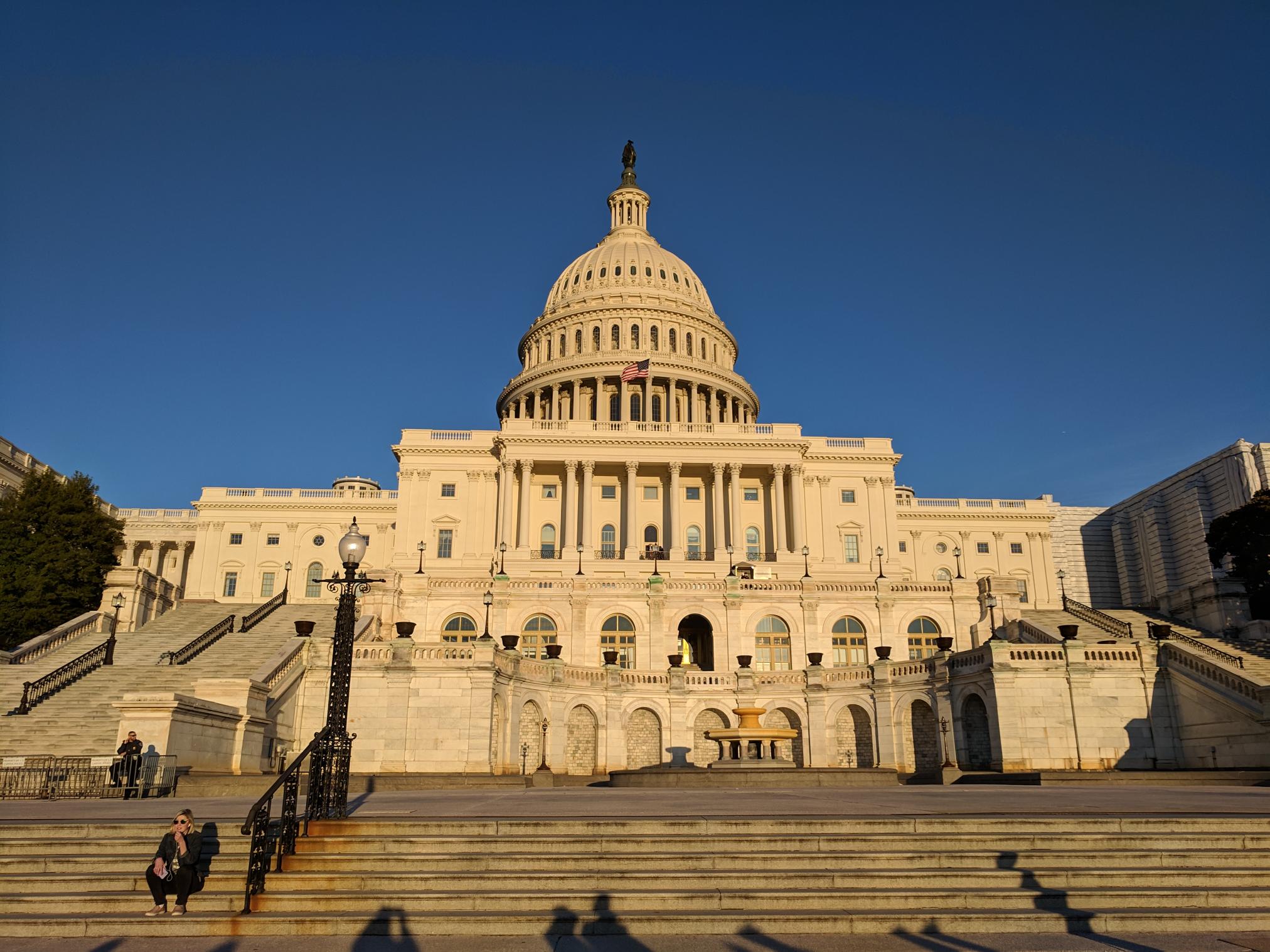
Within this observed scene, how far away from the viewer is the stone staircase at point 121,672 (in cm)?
3178

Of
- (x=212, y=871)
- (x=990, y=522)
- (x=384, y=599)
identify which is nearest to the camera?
(x=212, y=871)

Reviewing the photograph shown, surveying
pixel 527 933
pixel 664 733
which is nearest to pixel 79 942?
pixel 527 933

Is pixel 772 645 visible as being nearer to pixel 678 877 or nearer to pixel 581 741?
pixel 581 741

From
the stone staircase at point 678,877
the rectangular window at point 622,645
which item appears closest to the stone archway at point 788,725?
the rectangular window at point 622,645

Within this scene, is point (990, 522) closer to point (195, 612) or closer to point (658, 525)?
point (658, 525)

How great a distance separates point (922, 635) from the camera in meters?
55.0

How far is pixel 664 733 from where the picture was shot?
44.6m

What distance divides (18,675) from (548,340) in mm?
83712

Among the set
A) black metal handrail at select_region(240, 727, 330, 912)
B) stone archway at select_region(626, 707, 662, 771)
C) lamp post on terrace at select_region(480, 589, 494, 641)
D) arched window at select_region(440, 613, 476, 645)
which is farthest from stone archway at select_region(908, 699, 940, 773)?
black metal handrail at select_region(240, 727, 330, 912)

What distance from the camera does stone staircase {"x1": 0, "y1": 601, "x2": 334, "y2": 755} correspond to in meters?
31.8

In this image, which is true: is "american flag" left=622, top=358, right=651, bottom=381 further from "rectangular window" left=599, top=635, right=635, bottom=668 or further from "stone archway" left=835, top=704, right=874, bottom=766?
"stone archway" left=835, top=704, right=874, bottom=766

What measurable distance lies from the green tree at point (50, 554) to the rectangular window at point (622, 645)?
30473 millimetres

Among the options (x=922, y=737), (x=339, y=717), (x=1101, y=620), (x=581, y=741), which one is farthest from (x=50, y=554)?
(x=1101, y=620)

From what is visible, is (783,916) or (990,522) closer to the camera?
(783,916)
